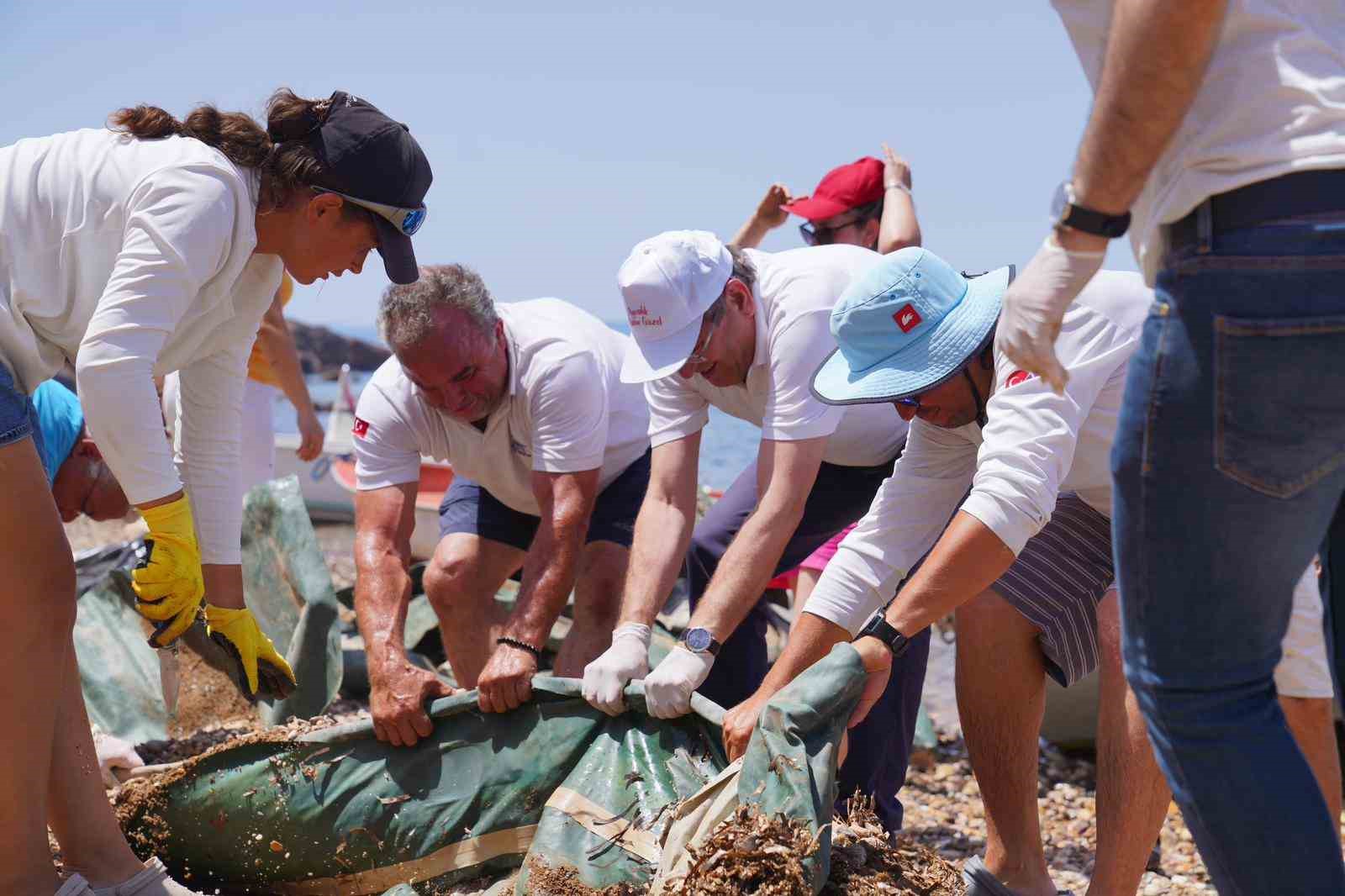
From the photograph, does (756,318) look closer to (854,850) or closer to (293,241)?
(293,241)

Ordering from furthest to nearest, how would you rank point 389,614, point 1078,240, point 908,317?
point 389,614 → point 908,317 → point 1078,240

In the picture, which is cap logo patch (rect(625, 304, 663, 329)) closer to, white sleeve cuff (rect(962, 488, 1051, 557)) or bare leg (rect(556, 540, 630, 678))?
bare leg (rect(556, 540, 630, 678))

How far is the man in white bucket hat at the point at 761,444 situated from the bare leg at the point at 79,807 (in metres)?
1.02

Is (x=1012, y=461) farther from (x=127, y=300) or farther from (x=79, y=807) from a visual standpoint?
(x=79, y=807)

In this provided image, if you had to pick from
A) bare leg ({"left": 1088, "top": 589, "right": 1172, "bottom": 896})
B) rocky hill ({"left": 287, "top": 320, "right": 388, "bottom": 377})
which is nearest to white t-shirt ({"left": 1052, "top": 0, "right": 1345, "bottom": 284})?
bare leg ({"left": 1088, "top": 589, "right": 1172, "bottom": 896})

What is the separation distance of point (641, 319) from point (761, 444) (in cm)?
45

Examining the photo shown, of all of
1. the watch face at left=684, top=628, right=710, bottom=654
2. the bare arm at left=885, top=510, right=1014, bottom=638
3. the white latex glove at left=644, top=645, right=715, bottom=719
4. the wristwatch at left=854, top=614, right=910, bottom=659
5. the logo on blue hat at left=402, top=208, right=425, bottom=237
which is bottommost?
the white latex glove at left=644, top=645, right=715, bottom=719

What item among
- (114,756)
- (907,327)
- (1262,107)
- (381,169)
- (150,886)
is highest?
(1262,107)

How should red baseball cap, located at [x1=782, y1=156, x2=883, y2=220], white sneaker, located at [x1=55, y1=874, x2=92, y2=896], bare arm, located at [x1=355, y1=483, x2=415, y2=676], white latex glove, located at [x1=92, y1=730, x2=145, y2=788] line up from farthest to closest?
red baseball cap, located at [x1=782, y1=156, x2=883, y2=220], white latex glove, located at [x1=92, y1=730, x2=145, y2=788], bare arm, located at [x1=355, y1=483, x2=415, y2=676], white sneaker, located at [x1=55, y1=874, x2=92, y2=896]

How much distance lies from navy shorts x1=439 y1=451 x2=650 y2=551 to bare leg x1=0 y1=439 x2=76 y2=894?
1777 mm

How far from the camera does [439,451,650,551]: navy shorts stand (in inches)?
153

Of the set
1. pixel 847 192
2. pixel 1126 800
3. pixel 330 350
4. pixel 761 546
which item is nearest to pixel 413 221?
pixel 761 546

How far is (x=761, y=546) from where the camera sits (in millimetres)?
3029

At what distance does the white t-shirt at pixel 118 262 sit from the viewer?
2.15 m
